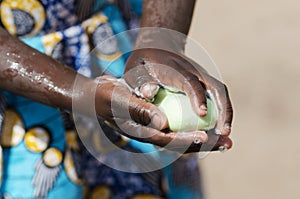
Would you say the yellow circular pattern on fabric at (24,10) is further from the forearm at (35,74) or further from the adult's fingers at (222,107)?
the adult's fingers at (222,107)

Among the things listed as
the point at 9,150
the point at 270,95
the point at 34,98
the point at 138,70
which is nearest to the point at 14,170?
the point at 9,150

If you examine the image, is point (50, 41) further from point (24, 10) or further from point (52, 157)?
point (52, 157)

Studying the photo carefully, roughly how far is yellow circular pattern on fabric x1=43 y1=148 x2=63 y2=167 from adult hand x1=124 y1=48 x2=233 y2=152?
257mm

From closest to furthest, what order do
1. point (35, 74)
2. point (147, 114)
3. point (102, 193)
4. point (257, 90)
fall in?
point (147, 114) < point (35, 74) < point (102, 193) < point (257, 90)

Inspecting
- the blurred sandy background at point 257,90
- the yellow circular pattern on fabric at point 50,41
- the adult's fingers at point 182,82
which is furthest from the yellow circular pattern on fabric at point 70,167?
the blurred sandy background at point 257,90

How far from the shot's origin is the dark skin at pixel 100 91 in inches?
45.6

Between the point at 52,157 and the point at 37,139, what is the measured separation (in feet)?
0.13

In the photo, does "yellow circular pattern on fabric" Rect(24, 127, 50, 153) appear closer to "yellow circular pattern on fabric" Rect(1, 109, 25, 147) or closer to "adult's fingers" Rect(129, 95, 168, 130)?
"yellow circular pattern on fabric" Rect(1, 109, 25, 147)

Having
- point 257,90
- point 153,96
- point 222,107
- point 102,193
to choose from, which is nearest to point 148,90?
point 153,96

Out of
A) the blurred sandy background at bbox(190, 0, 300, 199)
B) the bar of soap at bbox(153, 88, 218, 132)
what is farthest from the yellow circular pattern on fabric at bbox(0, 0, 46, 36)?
the blurred sandy background at bbox(190, 0, 300, 199)

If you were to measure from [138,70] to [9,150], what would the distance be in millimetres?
310

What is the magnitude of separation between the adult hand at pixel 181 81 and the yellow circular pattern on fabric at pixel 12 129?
258mm

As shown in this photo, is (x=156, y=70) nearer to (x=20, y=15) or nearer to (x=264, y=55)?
(x=20, y=15)

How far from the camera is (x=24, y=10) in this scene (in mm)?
1465
